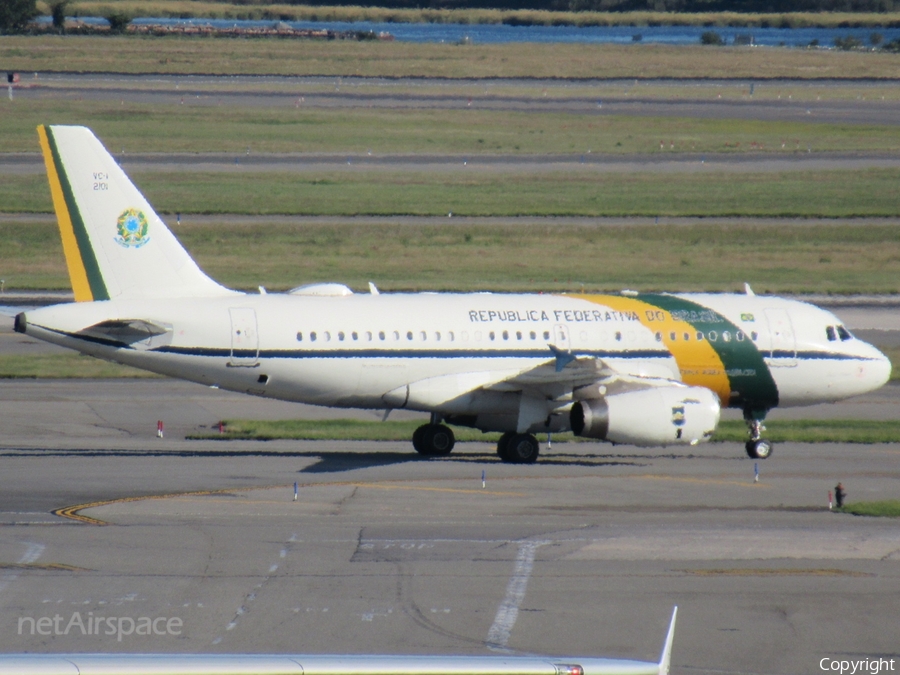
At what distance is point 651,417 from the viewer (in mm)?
34094

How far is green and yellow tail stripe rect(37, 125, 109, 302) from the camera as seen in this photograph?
34156 millimetres

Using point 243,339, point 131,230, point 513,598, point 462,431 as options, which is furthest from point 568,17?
point 513,598

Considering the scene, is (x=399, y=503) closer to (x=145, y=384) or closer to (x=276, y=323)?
(x=276, y=323)

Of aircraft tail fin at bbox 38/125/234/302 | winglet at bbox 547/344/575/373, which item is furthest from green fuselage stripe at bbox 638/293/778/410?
aircraft tail fin at bbox 38/125/234/302

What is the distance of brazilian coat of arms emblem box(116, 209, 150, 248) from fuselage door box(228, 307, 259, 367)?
2760mm

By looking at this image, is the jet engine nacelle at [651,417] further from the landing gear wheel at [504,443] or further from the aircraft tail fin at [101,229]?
the aircraft tail fin at [101,229]

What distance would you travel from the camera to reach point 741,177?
300 ft

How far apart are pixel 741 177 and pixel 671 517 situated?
6545cm

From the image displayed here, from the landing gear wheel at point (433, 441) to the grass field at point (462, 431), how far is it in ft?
8.94

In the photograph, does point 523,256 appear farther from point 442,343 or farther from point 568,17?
point 568,17

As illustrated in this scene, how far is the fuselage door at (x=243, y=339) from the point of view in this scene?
34281 millimetres

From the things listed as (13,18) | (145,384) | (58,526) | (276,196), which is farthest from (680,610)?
(13,18)

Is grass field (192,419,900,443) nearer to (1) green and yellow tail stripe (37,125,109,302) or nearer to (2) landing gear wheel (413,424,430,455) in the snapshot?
(2) landing gear wheel (413,424,430,455)

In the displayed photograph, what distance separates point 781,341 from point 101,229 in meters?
17.7
